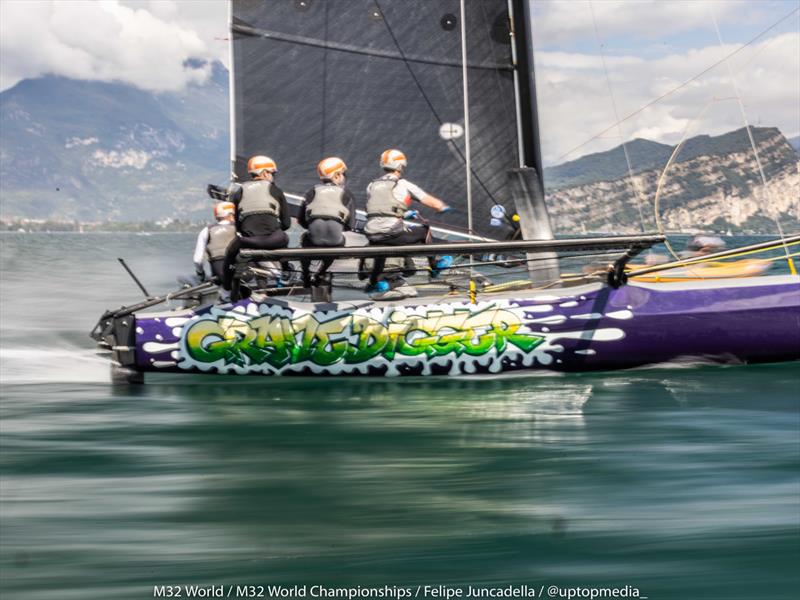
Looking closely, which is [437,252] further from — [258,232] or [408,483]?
[408,483]

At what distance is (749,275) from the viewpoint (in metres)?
8.95

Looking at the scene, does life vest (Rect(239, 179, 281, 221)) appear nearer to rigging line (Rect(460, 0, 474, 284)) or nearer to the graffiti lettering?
the graffiti lettering

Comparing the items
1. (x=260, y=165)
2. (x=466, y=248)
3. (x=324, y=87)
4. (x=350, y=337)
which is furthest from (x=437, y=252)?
(x=324, y=87)

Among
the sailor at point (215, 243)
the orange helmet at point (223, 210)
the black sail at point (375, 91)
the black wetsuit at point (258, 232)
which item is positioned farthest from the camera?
the black sail at point (375, 91)

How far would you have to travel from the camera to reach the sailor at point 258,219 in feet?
27.8

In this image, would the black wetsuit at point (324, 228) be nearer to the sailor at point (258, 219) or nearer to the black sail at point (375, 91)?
the sailor at point (258, 219)

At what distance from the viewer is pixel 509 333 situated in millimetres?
8086

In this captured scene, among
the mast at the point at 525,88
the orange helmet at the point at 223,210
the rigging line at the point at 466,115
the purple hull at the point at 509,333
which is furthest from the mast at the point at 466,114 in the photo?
the purple hull at the point at 509,333

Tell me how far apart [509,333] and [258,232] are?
87.0 inches

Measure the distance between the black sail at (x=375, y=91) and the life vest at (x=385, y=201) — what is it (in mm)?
2284

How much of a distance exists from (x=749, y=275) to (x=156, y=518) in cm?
598

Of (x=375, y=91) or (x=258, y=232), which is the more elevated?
(x=375, y=91)

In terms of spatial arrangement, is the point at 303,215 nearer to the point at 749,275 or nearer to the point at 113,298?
the point at 749,275

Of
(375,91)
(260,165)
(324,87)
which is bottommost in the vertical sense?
(260,165)
